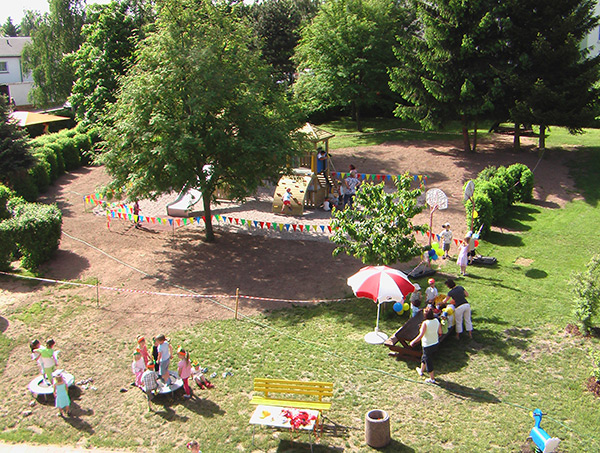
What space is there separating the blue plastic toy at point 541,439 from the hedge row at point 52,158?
23594mm

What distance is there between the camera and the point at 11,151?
25.8 metres

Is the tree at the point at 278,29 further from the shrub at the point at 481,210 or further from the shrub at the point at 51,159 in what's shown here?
the shrub at the point at 481,210

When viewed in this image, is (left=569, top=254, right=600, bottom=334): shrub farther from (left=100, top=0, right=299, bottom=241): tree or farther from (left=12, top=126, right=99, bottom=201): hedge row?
(left=12, top=126, right=99, bottom=201): hedge row

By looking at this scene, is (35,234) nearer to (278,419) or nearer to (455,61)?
(278,419)

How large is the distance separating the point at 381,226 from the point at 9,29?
146904 mm

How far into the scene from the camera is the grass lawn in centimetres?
1070

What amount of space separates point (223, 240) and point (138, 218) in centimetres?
417

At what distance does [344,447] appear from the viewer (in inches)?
410

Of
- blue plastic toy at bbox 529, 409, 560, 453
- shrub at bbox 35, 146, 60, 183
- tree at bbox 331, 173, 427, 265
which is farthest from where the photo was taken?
shrub at bbox 35, 146, 60, 183

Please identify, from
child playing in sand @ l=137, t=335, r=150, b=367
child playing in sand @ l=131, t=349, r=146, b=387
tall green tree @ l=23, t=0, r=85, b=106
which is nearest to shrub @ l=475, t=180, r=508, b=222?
child playing in sand @ l=137, t=335, r=150, b=367

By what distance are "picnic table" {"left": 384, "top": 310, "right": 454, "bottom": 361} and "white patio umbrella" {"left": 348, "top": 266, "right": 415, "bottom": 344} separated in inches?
25.1

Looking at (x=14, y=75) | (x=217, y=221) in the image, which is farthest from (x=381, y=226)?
(x=14, y=75)

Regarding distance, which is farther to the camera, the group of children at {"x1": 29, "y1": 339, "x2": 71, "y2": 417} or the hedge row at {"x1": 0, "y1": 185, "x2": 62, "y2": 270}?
the hedge row at {"x1": 0, "y1": 185, "x2": 62, "y2": 270}

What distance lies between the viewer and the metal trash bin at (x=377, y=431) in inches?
401
